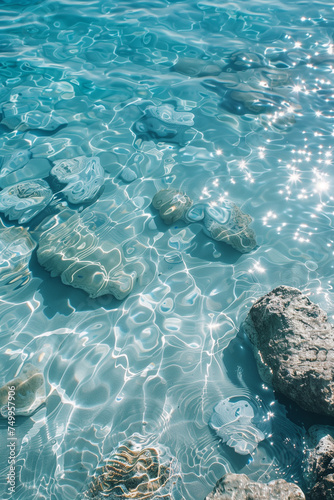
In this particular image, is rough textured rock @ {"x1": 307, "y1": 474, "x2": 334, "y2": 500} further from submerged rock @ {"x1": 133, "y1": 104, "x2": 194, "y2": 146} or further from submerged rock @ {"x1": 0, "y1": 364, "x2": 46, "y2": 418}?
submerged rock @ {"x1": 133, "y1": 104, "x2": 194, "y2": 146}

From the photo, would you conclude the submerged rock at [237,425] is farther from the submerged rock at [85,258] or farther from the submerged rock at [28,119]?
the submerged rock at [28,119]

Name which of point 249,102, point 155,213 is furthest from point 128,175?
point 249,102

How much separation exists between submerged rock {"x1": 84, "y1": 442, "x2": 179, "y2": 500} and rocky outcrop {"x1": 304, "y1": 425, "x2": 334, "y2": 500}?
1.00 m

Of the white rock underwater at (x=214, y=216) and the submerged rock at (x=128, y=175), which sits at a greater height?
the submerged rock at (x=128, y=175)

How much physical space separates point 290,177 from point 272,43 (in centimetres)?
419

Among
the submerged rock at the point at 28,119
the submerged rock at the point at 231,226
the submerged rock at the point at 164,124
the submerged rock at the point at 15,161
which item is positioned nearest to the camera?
the submerged rock at the point at 231,226

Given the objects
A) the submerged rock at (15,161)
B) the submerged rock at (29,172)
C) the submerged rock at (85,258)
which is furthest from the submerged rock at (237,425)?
the submerged rock at (15,161)

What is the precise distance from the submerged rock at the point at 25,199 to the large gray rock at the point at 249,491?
144 inches

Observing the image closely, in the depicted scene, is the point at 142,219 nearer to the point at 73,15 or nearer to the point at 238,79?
the point at 238,79

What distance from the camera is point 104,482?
284cm

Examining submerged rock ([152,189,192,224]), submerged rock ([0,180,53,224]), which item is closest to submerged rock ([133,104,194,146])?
submerged rock ([152,189,192,224])

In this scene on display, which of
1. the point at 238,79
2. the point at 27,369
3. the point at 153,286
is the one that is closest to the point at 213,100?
the point at 238,79

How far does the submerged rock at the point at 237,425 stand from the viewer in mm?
3133

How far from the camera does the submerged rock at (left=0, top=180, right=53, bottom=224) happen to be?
16.0 ft
